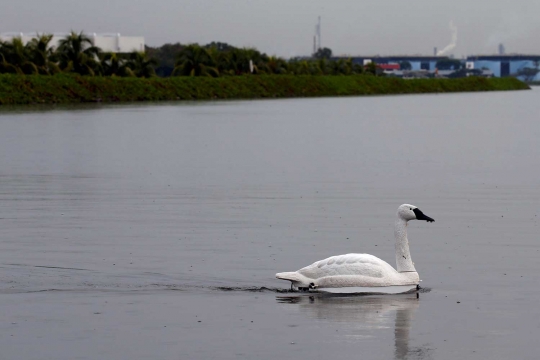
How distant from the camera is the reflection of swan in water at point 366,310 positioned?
11055mm

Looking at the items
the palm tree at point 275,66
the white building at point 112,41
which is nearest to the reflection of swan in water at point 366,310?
the palm tree at point 275,66

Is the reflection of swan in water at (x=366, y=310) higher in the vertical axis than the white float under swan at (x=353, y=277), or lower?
lower

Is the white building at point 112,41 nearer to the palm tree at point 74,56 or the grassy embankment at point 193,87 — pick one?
the grassy embankment at point 193,87

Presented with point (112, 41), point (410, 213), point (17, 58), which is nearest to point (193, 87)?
point (17, 58)

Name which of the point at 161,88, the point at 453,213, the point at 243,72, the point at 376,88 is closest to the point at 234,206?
the point at 453,213

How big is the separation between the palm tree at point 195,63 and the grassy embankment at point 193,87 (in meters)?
1.37

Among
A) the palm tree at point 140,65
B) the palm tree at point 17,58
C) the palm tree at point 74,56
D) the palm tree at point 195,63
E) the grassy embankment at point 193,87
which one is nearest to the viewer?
the grassy embankment at point 193,87

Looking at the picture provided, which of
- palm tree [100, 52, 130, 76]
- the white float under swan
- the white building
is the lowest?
the white float under swan

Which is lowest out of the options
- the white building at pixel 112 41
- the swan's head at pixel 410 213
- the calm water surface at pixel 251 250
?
the calm water surface at pixel 251 250

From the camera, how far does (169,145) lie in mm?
36688

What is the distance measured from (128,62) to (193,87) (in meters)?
5.88

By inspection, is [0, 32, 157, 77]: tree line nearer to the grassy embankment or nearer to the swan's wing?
the grassy embankment

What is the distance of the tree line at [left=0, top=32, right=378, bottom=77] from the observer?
80250 mm

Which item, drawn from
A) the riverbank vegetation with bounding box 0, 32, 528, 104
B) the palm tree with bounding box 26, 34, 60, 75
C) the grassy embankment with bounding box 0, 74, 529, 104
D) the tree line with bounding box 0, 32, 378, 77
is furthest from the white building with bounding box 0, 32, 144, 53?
the palm tree with bounding box 26, 34, 60, 75
